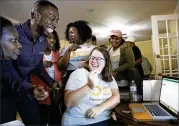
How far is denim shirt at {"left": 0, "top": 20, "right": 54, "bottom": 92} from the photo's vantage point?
3.73ft

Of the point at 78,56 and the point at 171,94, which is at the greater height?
the point at 78,56

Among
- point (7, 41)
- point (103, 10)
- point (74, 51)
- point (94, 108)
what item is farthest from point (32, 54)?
point (103, 10)

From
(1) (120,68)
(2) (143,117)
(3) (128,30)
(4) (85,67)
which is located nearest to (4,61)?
(4) (85,67)

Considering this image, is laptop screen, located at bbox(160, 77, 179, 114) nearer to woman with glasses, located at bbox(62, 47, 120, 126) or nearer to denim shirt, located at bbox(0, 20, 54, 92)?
woman with glasses, located at bbox(62, 47, 120, 126)

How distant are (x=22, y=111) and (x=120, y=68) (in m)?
1.22

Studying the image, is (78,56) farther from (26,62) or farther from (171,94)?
(171,94)

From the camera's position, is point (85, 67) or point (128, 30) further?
point (128, 30)

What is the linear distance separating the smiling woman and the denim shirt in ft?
0.33

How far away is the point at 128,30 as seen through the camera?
5312mm

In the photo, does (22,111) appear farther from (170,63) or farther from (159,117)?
(170,63)

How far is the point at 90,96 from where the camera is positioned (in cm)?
133

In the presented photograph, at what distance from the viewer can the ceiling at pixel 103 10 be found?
321 centimetres

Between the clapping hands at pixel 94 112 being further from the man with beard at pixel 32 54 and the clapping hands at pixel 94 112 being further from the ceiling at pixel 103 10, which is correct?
the ceiling at pixel 103 10

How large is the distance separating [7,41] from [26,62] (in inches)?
13.9
